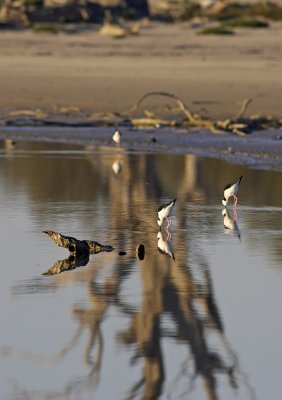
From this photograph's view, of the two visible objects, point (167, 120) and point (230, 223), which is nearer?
point (230, 223)

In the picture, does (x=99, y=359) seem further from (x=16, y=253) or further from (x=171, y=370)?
(x=16, y=253)

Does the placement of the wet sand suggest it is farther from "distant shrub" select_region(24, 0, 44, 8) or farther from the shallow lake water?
"distant shrub" select_region(24, 0, 44, 8)

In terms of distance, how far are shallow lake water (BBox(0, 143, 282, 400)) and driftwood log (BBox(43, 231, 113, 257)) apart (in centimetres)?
10

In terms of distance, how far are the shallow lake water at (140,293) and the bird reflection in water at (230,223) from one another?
44mm

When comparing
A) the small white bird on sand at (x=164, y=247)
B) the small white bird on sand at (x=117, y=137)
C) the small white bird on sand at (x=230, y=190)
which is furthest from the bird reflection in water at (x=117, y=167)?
the small white bird on sand at (x=164, y=247)

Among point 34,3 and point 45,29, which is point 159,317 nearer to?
point 45,29

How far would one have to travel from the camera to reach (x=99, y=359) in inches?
292

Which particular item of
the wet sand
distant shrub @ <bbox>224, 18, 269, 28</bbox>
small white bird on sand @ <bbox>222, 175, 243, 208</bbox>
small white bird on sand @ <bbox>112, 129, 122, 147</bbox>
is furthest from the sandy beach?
small white bird on sand @ <bbox>222, 175, 243, 208</bbox>

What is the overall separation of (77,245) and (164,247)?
80cm

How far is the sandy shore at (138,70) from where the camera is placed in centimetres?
2534

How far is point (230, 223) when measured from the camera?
12.3 metres

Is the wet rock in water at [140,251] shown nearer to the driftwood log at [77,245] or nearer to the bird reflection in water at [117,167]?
the driftwood log at [77,245]

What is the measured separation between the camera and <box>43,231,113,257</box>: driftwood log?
416 inches

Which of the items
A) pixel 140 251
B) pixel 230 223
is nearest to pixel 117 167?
pixel 230 223
